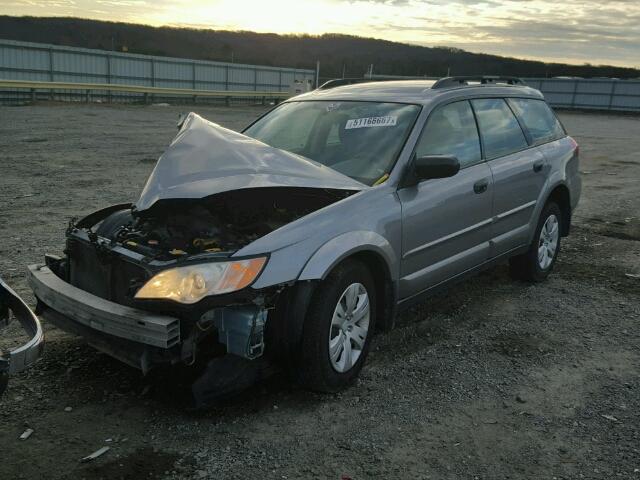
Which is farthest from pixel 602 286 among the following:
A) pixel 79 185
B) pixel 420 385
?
pixel 79 185

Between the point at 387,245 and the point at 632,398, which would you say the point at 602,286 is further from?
the point at 387,245

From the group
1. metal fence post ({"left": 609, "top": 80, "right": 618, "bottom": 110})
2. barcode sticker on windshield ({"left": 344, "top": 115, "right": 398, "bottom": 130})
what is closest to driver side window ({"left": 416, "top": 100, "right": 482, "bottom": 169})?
barcode sticker on windshield ({"left": 344, "top": 115, "right": 398, "bottom": 130})

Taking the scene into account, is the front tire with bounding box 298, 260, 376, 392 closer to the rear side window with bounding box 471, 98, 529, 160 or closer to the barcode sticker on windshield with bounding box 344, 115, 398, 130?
the barcode sticker on windshield with bounding box 344, 115, 398, 130

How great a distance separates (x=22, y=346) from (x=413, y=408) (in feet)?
6.71

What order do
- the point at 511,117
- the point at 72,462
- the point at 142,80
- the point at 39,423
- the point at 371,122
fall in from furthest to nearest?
the point at 142,80 < the point at 511,117 < the point at 371,122 < the point at 39,423 < the point at 72,462

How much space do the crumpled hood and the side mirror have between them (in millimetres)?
406

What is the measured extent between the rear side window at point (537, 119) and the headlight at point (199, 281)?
11.4ft

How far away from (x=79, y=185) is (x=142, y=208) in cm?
629

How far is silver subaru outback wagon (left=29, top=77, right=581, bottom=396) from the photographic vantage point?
3.09 metres

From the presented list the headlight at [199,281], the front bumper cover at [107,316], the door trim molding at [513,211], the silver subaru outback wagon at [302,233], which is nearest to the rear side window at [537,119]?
the silver subaru outback wagon at [302,233]

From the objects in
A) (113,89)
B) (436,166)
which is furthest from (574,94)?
(436,166)

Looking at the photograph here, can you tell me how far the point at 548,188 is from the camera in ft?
18.4

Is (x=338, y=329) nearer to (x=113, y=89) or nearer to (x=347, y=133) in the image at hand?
(x=347, y=133)

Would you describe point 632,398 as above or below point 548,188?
below
